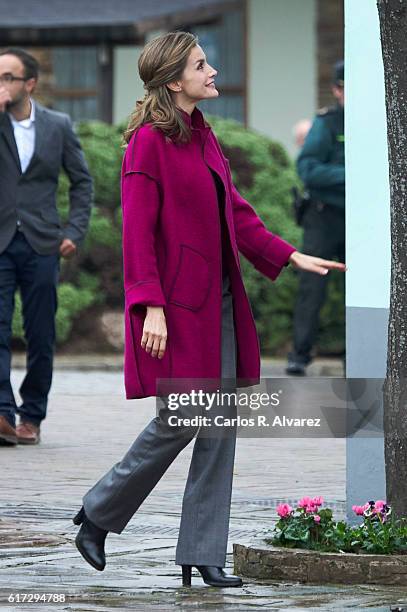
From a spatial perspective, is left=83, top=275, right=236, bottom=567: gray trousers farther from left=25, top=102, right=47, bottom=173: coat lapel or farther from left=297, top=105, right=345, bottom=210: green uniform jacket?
left=297, top=105, right=345, bottom=210: green uniform jacket

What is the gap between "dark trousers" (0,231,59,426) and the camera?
9.38 metres

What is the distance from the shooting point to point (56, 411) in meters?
11.6

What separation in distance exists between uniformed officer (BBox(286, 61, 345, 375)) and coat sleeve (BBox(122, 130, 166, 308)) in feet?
24.0

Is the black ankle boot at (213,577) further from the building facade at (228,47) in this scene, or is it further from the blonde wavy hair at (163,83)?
the building facade at (228,47)

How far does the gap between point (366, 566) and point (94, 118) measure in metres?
21.1

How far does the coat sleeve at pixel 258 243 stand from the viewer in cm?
589

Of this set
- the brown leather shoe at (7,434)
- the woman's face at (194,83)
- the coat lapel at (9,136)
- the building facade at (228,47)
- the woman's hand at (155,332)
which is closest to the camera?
the woman's hand at (155,332)

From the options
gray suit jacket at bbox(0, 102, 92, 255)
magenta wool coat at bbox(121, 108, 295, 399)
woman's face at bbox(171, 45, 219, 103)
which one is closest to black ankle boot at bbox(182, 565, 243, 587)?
magenta wool coat at bbox(121, 108, 295, 399)

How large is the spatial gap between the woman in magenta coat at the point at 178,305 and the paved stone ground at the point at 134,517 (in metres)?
0.17

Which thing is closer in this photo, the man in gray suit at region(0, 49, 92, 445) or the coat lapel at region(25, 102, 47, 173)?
the man in gray suit at region(0, 49, 92, 445)

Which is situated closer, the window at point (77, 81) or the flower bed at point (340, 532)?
the flower bed at point (340, 532)

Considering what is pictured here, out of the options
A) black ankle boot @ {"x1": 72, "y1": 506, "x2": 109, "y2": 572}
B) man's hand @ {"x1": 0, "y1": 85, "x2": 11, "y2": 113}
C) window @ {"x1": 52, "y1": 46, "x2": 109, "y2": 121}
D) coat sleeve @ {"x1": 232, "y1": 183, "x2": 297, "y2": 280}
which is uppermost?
window @ {"x1": 52, "y1": 46, "x2": 109, "y2": 121}

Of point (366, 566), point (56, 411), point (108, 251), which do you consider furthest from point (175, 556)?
point (108, 251)

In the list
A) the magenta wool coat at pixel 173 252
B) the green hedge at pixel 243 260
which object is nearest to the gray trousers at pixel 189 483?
the magenta wool coat at pixel 173 252
